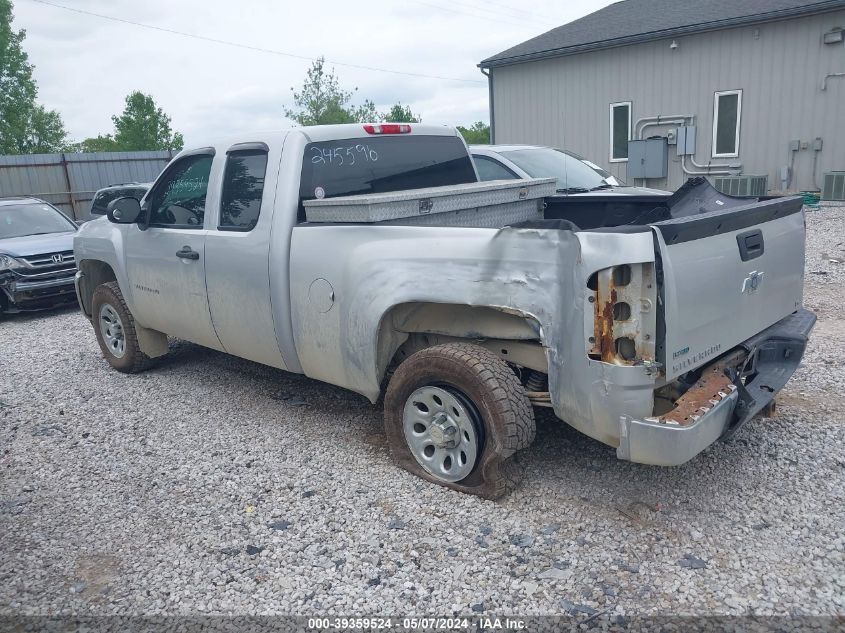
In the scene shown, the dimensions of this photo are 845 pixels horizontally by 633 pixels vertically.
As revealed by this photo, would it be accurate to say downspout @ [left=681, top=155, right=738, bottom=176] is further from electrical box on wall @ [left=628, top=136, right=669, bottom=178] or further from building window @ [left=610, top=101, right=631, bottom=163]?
building window @ [left=610, top=101, right=631, bottom=163]

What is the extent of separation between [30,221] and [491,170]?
6973 mm

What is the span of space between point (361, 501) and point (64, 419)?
9.28 ft

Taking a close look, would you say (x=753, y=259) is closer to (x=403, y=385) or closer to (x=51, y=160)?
(x=403, y=385)

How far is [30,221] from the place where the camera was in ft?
34.3

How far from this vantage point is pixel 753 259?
3527 millimetres

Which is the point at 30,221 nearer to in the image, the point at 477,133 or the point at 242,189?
the point at 242,189

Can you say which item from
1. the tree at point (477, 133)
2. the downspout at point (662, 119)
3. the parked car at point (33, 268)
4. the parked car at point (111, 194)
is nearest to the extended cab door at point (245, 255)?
the parked car at point (33, 268)

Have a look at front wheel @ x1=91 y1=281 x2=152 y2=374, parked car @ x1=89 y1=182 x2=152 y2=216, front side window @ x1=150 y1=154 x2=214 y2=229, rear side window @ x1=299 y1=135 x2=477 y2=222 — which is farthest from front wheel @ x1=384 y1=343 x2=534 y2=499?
parked car @ x1=89 y1=182 x2=152 y2=216

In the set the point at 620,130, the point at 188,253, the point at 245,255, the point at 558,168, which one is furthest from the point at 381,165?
the point at 620,130

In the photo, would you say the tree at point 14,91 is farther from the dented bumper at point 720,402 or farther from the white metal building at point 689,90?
the dented bumper at point 720,402

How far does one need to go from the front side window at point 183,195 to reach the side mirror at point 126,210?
13 cm

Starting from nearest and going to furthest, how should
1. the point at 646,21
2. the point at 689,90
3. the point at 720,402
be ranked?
the point at 720,402 → the point at 689,90 → the point at 646,21

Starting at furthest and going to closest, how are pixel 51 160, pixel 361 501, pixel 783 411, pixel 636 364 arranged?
1. pixel 51 160
2. pixel 783 411
3. pixel 361 501
4. pixel 636 364

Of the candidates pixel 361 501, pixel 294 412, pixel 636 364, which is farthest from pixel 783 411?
pixel 294 412
